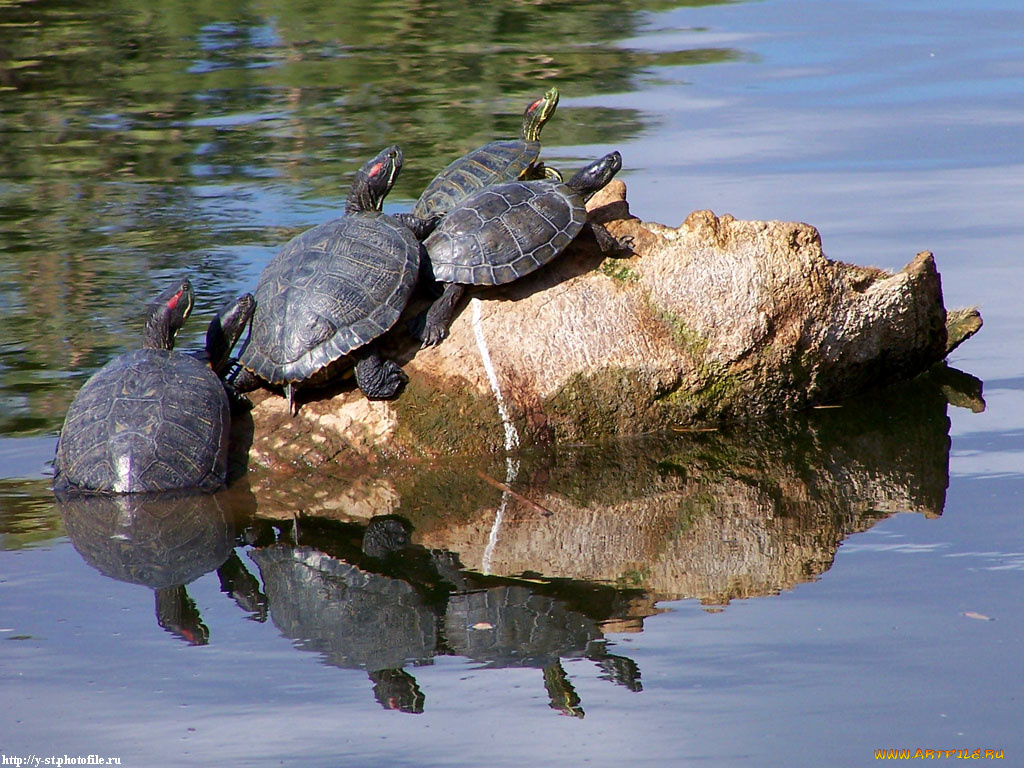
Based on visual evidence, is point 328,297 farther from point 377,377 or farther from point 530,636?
point 530,636

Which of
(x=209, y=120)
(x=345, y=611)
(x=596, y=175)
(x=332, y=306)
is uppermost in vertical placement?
(x=596, y=175)

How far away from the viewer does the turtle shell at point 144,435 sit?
6.36m

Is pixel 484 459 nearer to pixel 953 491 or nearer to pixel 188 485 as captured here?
pixel 188 485

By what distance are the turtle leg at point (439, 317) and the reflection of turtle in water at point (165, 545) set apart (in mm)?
1392

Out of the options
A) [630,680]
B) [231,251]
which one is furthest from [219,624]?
[231,251]

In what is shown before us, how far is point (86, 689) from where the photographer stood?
477 cm

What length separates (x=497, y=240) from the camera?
689 centimetres

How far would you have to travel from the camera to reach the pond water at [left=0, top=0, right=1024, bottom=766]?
444cm

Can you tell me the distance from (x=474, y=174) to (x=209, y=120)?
278 inches

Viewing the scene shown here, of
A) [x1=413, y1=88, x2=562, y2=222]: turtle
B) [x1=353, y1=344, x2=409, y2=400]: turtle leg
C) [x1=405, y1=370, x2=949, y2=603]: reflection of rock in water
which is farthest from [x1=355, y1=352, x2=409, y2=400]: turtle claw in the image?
[x1=413, y1=88, x2=562, y2=222]: turtle

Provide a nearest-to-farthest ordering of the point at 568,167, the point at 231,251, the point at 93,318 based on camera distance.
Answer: the point at 93,318
the point at 231,251
the point at 568,167

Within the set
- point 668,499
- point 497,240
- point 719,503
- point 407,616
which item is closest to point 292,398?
point 497,240

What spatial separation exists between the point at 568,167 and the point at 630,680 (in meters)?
7.65

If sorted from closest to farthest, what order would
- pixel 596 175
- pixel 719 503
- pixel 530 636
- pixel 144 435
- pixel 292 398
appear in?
pixel 530 636 < pixel 719 503 < pixel 144 435 < pixel 292 398 < pixel 596 175
